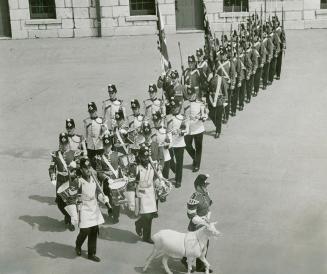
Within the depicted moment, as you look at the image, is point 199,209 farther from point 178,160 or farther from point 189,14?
point 189,14

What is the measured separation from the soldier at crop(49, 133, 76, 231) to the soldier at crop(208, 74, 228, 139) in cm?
514

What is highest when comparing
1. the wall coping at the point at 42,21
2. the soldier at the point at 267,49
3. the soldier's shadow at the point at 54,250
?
the wall coping at the point at 42,21

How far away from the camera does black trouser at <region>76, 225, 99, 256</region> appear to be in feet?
36.7

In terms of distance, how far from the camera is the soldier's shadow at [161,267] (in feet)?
35.6

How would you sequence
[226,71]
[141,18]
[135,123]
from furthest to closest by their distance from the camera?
[141,18], [226,71], [135,123]

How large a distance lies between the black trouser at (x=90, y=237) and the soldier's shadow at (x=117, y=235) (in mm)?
845

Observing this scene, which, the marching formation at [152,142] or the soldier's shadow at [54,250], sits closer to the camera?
the marching formation at [152,142]

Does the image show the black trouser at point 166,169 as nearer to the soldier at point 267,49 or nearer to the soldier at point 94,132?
the soldier at point 94,132

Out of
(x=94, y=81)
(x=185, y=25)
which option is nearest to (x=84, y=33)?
(x=185, y=25)

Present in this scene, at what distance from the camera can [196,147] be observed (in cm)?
1495

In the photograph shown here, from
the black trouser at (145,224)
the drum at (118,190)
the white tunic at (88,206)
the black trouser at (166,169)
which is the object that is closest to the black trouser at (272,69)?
the black trouser at (166,169)

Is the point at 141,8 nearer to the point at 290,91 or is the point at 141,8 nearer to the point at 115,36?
the point at 115,36

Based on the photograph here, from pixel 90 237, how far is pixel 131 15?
60.3 feet

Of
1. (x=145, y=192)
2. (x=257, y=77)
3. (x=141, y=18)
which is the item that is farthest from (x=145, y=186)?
(x=141, y=18)
